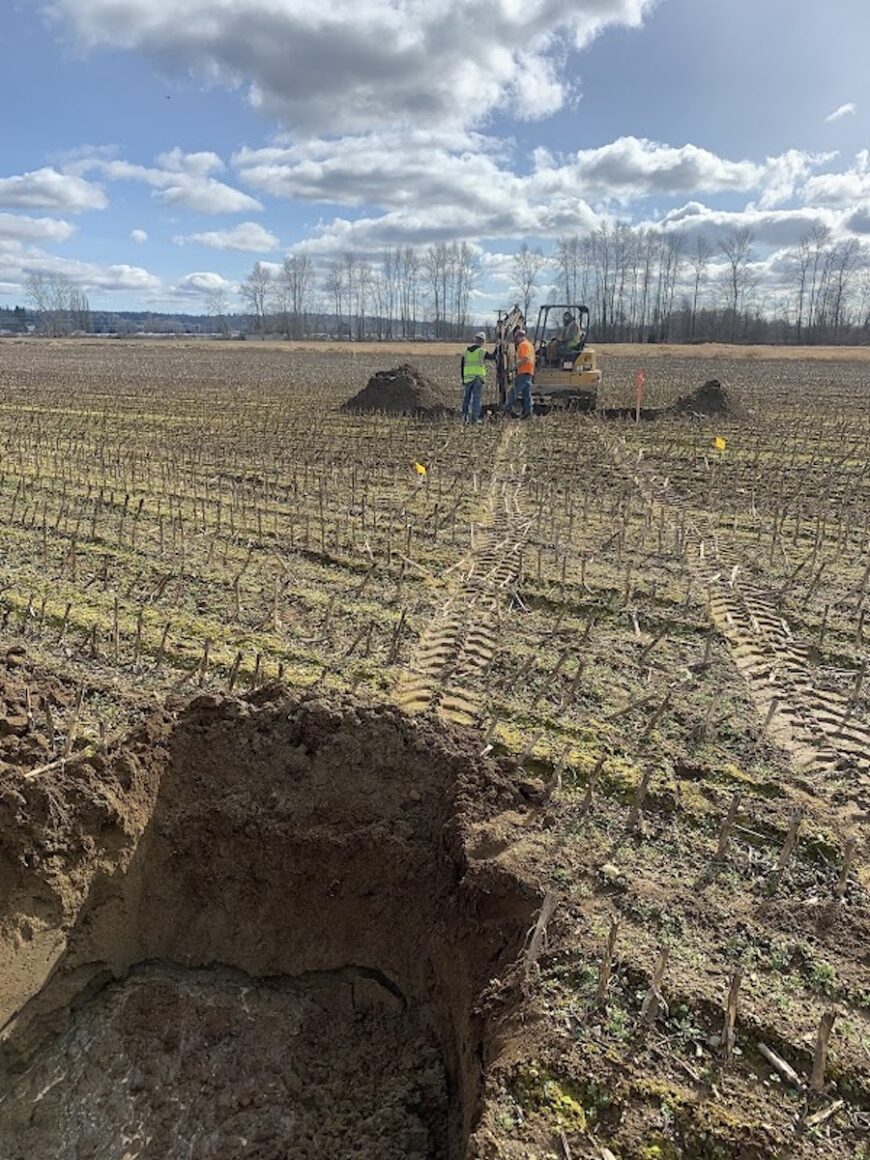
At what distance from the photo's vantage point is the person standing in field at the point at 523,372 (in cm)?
1494

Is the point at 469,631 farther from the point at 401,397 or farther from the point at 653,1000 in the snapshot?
the point at 401,397

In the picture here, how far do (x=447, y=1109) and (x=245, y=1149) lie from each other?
29.1 inches

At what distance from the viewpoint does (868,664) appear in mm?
5145

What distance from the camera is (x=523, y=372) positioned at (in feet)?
49.4

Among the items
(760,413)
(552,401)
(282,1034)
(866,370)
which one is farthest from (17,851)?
(866,370)

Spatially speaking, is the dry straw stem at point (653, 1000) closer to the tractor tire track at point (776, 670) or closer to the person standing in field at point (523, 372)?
the tractor tire track at point (776, 670)

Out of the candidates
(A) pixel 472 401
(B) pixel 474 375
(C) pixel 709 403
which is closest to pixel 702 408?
(C) pixel 709 403

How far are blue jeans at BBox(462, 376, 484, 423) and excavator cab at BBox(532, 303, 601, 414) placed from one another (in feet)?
6.08

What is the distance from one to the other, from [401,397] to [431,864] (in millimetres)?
14121

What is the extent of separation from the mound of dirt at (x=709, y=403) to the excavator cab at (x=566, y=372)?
189 cm

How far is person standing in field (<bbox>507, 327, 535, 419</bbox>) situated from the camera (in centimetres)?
1494

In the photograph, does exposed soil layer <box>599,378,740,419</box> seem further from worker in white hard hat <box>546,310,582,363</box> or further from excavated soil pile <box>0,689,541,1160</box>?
→ excavated soil pile <box>0,689,541,1160</box>

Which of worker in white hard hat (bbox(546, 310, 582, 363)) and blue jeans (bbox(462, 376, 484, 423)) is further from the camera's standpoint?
worker in white hard hat (bbox(546, 310, 582, 363))

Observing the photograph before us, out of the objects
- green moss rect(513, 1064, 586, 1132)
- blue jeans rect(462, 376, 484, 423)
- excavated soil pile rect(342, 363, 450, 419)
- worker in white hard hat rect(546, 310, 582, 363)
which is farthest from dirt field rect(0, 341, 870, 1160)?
worker in white hard hat rect(546, 310, 582, 363)
